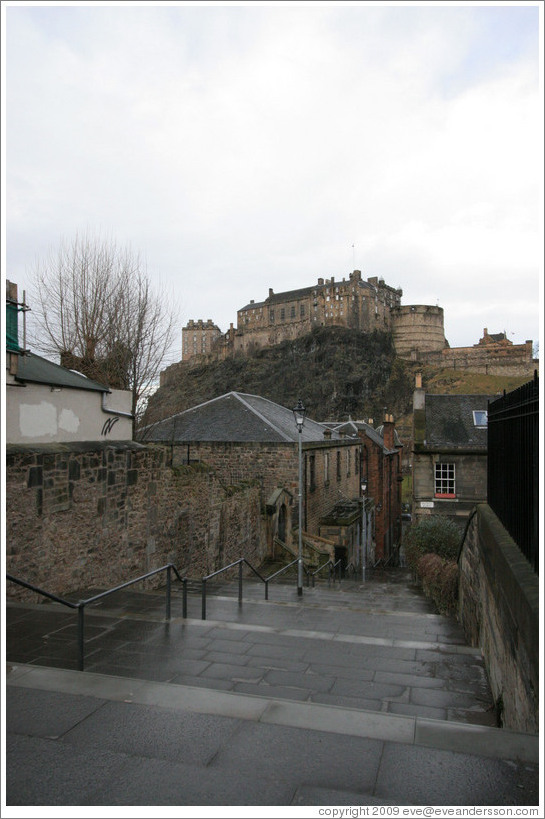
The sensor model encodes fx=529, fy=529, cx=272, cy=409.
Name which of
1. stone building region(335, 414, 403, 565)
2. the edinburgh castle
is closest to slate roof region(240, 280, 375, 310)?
the edinburgh castle

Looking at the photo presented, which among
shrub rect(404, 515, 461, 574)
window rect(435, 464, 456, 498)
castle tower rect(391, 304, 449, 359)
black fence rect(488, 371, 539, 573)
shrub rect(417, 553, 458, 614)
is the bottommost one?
shrub rect(404, 515, 461, 574)

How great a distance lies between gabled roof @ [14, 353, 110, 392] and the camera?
321 inches

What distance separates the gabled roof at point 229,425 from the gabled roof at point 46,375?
954 cm

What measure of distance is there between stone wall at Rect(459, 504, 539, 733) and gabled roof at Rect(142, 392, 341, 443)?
12711 millimetres

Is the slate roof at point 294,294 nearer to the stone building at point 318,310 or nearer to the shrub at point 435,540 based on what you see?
the stone building at point 318,310

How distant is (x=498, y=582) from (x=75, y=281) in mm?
15915

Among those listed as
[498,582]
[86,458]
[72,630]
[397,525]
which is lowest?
[397,525]

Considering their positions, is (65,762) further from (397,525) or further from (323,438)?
(397,525)

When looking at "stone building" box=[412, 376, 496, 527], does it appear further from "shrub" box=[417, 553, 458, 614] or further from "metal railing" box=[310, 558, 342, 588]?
"shrub" box=[417, 553, 458, 614]

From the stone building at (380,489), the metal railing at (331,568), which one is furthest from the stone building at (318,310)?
the metal railing at (331,568)

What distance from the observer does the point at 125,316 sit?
17.6 meters

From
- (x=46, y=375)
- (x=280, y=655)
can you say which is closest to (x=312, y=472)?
(x=46, y=375)

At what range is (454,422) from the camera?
25703 millimetres

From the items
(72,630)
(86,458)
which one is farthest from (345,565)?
(72,630)
